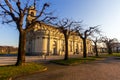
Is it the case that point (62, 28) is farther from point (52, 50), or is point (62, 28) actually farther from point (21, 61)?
point (52, 50)

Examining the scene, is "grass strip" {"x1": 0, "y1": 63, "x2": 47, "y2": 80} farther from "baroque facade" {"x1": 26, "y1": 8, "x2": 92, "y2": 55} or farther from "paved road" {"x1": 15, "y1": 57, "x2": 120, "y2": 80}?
"baroque facade" {"x1": 26, "y1": 8, "x2": 92, "y2": 55}

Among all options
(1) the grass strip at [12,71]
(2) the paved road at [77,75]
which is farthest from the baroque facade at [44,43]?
(2) the paved road at [77,75]

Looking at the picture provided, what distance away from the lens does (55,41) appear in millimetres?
76000

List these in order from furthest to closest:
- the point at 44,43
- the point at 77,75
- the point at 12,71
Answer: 1. the point at 44,43
2. the point at 12,71
3. the point at 77,75

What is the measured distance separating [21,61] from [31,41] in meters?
57.9

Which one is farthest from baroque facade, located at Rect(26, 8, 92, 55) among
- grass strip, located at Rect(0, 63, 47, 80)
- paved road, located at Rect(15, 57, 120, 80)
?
paved road, located at Rect(15, 57, 120, 80)

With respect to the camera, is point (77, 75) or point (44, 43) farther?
point (44, 43)

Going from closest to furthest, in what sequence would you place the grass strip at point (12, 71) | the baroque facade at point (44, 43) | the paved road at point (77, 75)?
the paved road at point (77, 75) < the grass strip at point (12, 71) < the baroque facade at point (44, 43)

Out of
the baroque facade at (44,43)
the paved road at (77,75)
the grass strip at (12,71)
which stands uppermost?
the baroque facade at (44,43)

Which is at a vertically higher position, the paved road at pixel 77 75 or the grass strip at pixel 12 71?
the grass strip at pixel 12 71

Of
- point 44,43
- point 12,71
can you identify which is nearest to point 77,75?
point 12,71

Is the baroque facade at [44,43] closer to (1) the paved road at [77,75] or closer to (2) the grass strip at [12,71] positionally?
(2) the grass strip at [12,71]

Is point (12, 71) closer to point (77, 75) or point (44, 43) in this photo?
point (77, 75)

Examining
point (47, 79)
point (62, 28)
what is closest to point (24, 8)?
point (47, 79)
